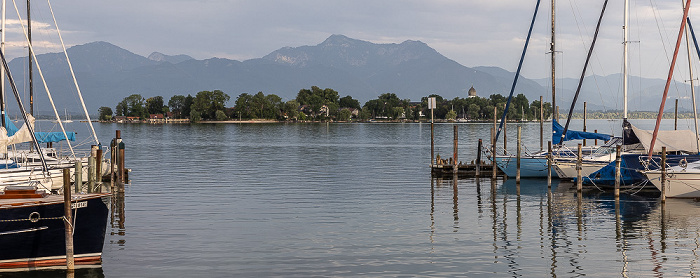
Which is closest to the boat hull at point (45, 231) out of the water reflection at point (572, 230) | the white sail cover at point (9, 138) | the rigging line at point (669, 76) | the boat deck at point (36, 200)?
the boat deck at point (36, 200)

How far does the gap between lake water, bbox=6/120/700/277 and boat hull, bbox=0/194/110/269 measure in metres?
0.51

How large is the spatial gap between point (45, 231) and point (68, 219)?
1249 mm

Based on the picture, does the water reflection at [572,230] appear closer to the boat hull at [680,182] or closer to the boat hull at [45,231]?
the boat hull at [680,182]

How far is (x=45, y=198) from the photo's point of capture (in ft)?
72.4

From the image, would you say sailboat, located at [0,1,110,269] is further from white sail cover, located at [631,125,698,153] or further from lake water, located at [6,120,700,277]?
white sail cover, located at [631,125,698,153]

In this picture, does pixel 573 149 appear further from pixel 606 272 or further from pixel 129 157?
pixel 129 157

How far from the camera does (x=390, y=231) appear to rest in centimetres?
2948

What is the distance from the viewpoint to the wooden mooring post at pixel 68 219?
20844mm

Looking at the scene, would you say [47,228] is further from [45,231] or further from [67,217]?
[67,217]

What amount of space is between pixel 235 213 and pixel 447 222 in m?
10.1

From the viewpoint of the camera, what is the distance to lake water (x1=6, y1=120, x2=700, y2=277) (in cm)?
2323

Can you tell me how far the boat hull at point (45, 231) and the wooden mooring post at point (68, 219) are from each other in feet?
1.46

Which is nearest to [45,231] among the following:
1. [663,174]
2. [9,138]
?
[9,138]

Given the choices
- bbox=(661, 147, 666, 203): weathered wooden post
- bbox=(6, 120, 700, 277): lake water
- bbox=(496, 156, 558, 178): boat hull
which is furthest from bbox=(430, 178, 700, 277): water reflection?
bbox=(496, 156, 558, 178): boat hull
